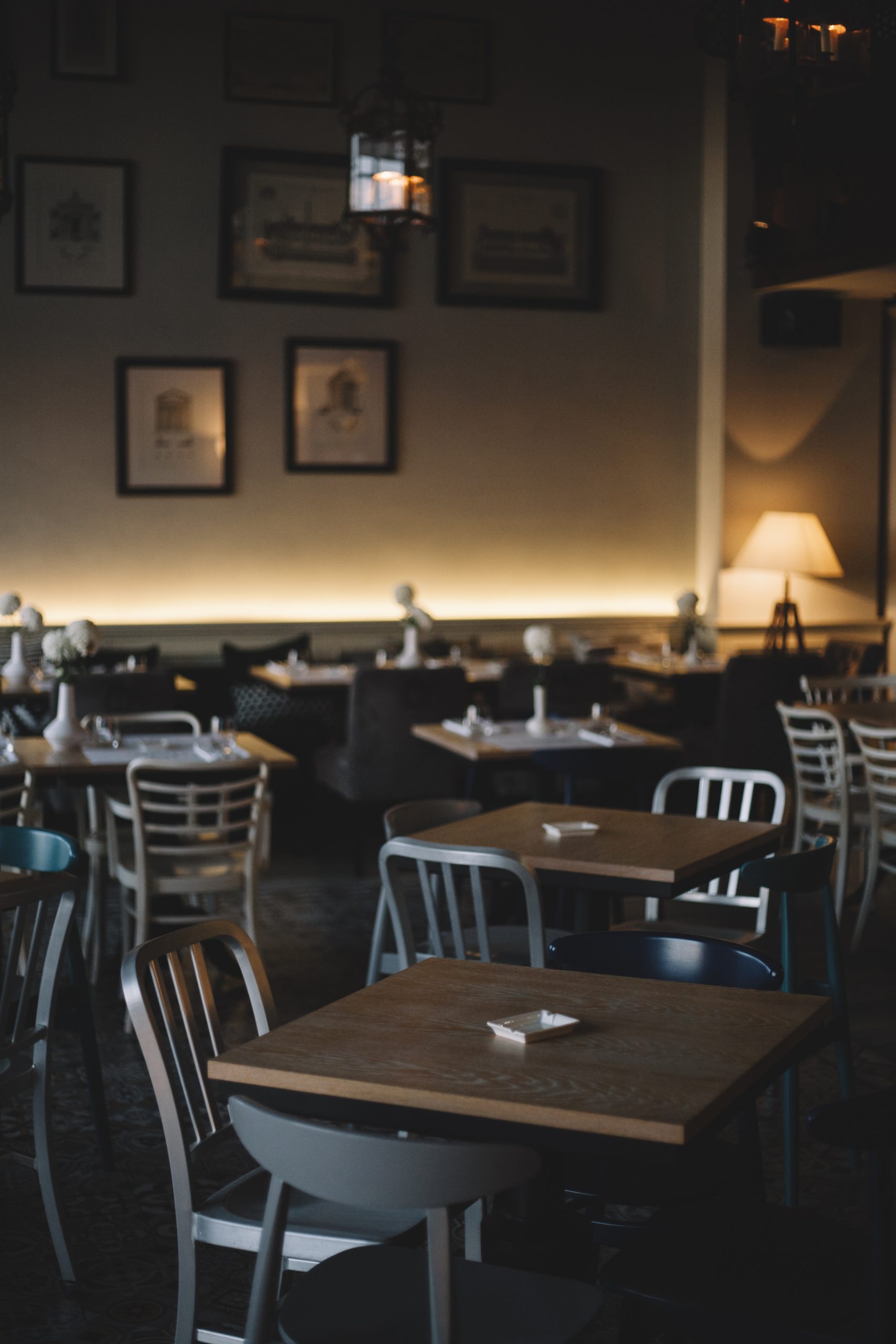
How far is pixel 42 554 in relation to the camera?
8641 millimetres

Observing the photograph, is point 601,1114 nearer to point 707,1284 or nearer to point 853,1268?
point 707,1284

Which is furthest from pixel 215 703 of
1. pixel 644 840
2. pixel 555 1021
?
pixel 555 1021

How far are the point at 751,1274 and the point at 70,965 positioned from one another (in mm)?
1972

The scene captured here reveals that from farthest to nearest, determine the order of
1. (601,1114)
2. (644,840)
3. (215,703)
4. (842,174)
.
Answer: (215,703) < (842,174) < (644,840) < (601,1114)

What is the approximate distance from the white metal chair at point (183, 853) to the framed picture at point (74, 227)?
471 centimetres

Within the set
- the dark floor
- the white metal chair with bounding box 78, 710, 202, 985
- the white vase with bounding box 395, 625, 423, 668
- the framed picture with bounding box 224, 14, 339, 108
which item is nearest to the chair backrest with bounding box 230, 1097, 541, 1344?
the dark floor

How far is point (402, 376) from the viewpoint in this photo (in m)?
9.23

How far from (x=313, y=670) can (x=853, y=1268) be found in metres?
6.01

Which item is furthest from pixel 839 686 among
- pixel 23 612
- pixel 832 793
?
pixel 23 612

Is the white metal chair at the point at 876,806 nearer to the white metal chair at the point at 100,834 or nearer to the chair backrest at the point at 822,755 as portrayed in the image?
the chair backrest at the point at 822,755

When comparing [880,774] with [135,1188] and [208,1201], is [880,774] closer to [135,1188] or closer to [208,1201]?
[135,1188]

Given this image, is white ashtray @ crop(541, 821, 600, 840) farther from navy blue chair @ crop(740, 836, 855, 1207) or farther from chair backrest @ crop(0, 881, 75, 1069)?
chair backrest @ crop(0, 881, 75, 1069)

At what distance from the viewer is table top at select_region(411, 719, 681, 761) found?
509 centimetres

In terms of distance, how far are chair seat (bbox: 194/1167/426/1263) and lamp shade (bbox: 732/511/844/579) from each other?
7.18 metres
